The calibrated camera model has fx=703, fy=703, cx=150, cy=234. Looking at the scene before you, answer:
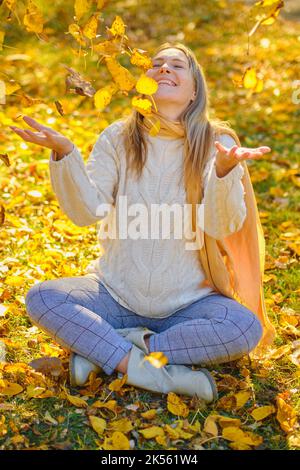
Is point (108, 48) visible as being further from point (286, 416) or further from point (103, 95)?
point (286, 416)

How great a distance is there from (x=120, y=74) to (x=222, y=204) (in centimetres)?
61

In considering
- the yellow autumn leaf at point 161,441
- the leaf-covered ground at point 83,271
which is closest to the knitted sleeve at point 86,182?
the leaf-covered ground at point 83,271

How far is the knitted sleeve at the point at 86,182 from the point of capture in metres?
2.30

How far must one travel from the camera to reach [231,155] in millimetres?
2203

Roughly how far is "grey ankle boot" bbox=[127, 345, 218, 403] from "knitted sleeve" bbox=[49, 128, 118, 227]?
0.52 metres

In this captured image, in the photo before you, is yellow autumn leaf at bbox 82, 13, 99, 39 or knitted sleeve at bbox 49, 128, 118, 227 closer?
yellow autumn leaf at bbox 82, 13, 99, 39

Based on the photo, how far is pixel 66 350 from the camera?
2.54m

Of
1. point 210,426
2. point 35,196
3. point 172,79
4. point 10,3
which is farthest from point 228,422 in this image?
point 35,196

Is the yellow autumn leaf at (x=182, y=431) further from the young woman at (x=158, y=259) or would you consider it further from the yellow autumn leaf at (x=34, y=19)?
the yellow autumn leaf at (x=34, y=19)

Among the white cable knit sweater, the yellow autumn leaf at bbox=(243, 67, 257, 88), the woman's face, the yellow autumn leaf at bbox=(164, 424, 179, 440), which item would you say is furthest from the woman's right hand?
the yellow autumn leaf at bbox=(164, 424, 179, 440)

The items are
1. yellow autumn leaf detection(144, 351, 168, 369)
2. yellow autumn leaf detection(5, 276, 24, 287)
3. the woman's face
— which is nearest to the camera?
yellow autumn leaf detection(144, 351, 168, 369)

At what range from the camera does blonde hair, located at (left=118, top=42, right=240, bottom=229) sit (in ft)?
8.30

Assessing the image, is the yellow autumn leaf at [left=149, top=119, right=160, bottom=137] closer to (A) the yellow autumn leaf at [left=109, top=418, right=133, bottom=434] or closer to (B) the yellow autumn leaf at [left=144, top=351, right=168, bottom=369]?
(B) the yellow autumn leaf at [left=144, top=351, right=168, bottom=369]

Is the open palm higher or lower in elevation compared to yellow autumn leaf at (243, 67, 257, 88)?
lower
